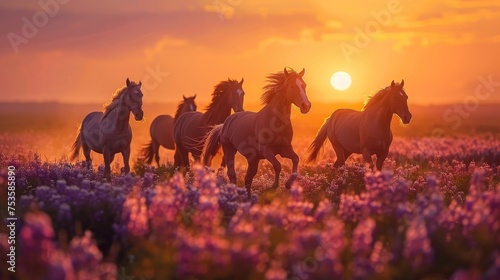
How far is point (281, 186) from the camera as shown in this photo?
15.3 m

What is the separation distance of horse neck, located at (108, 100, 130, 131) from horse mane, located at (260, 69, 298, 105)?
10.5 ft

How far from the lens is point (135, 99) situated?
15859 mm

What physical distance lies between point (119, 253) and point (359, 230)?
3.61 m

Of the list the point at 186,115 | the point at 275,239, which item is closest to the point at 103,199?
the point at 275,239

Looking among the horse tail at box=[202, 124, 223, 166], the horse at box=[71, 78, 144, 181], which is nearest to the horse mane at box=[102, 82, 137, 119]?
the horse at box=[71, 78, 144, 181]

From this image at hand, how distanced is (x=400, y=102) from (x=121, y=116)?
6.05 meters

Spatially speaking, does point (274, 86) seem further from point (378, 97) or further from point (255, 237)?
point (255, 237)

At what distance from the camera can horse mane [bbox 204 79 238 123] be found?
728 inches

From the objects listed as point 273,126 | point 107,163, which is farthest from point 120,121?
point 273,126

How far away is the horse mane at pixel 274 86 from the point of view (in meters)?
14.3

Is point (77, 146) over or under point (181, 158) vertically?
over

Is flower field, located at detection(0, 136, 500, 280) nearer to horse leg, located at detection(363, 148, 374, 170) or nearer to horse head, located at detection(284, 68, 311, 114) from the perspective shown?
horse head, located at detection(284, 68, 311, 114)

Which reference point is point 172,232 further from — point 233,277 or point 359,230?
point 359,230

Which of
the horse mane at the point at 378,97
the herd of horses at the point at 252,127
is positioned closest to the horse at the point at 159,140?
the herd of horses at the point at 252,127
